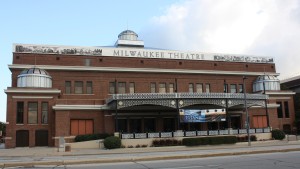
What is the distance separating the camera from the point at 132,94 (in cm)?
4206

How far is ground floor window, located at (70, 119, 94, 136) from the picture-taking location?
46000 mm

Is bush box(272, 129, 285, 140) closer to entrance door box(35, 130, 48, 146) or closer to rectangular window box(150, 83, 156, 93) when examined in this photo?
rectangular window box(150, 83, 156, 93)

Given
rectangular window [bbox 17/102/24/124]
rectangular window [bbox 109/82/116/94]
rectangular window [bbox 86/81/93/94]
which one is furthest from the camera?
rectangular window [bbox 109/82/116/94]

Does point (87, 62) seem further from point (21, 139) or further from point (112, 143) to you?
point (112, 143)

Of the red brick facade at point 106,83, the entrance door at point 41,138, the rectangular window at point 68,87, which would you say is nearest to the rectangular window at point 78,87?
the red brick facade at point 106,83

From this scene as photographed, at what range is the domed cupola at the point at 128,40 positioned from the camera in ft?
217

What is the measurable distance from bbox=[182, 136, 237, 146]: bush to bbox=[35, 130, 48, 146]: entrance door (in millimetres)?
18537

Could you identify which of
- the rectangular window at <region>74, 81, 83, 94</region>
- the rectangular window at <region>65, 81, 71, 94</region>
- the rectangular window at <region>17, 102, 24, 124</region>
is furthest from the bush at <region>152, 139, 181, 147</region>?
the rectangular window at <region>17, 102, 24, 124</region>

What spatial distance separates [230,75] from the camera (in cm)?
5991

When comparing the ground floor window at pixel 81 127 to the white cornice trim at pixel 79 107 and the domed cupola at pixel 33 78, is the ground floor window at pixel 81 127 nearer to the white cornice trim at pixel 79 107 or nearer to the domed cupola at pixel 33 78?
the white cornice trim at pixel 79 107

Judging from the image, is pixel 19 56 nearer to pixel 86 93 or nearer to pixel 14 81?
pixel 14 81

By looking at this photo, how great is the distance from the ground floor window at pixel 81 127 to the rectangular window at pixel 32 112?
488 centimetres

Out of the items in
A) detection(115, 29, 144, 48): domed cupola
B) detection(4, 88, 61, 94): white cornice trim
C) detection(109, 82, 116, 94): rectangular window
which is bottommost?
detection(4, 88, 61, 94): white cornice trim

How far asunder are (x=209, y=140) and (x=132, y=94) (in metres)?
10.5
